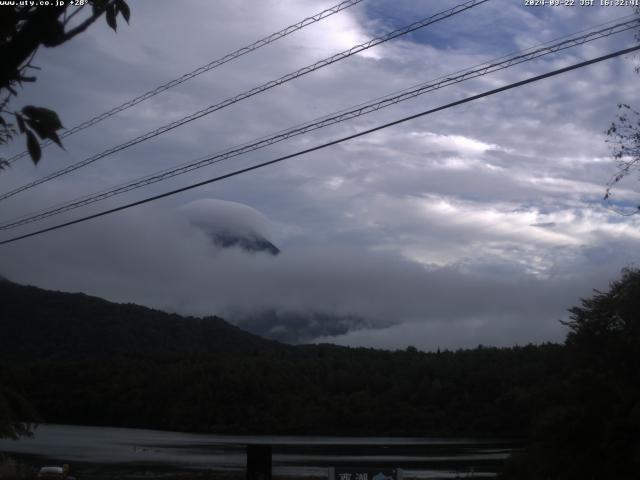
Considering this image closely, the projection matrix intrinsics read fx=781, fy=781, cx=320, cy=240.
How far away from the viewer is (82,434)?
77125 millimetres

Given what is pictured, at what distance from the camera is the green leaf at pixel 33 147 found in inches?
162

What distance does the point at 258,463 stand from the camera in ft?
45.9

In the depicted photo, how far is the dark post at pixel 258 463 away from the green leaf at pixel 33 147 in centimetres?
1079

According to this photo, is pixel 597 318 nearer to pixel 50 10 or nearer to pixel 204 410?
pixel 50 10

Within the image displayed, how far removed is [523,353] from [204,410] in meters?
43.9

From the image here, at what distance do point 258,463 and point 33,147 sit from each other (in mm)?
10848

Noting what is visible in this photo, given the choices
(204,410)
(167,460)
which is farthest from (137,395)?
(167,460)

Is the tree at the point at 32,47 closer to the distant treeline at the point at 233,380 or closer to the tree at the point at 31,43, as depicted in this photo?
the tree at the point at 31,43

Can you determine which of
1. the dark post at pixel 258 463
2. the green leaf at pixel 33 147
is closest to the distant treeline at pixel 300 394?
the dark post at pixel 258 463

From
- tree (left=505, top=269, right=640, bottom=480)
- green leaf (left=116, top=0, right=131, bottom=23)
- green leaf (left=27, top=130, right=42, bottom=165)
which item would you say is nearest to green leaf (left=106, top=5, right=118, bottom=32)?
green leaf (left=116, top=0, right=131, bottom=23)

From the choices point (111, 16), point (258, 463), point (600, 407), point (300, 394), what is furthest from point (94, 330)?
point (111, 16)

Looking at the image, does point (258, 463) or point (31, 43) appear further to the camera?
point (258, 463)

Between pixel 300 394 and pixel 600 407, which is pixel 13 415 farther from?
pixel 300 394

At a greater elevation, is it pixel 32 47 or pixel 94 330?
pixel 94 330
